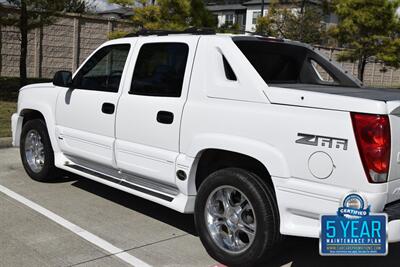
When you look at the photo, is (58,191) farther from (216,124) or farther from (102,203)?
(216,124)

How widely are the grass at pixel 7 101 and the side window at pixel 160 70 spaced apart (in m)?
5.06

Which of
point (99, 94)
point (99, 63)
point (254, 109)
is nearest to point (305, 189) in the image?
point (254, 109)

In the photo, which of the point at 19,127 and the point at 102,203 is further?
the point at 19,127

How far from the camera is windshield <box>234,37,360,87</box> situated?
15.4ft


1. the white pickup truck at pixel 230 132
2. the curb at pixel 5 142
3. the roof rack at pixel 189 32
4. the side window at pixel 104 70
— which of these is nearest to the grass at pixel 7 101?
the curb at pixel 5 142

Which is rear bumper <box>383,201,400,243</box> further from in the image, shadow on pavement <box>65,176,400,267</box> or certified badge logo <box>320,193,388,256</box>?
→ shadow on pavement <box>65,176,400,267</box>

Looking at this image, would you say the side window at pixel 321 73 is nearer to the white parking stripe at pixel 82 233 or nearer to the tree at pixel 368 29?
the white parking stripe at pixel 82 233

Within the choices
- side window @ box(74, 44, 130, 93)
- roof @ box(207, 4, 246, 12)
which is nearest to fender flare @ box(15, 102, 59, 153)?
side window @ box(74, 44, 130, 93)

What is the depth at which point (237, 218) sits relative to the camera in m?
4.13

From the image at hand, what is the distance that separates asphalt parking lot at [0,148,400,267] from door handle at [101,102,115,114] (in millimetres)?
1093

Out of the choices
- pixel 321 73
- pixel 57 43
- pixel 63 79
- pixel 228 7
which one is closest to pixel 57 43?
pixel 57 43

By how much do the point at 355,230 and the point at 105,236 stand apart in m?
2.37

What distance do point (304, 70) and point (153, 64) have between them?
1.56 m

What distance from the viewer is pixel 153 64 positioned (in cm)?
496
